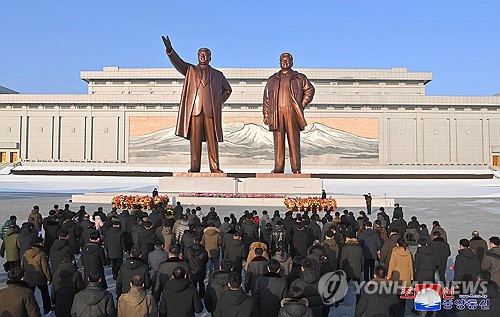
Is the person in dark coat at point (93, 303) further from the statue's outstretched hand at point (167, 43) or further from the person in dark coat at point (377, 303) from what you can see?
the statue's outstretched hand at point (167, 43)

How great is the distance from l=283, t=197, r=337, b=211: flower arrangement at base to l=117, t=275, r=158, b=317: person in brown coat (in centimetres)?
1136

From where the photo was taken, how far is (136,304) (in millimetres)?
3859

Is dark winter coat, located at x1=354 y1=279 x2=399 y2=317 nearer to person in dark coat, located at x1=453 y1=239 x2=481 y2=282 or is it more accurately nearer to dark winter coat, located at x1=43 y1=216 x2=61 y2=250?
person in dark coat, located at x1=453 y1=239 x2=481 y2=282

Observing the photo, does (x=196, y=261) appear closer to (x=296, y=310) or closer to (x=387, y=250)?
(x=296, y=310)

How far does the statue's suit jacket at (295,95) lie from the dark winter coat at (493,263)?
12.3 metres

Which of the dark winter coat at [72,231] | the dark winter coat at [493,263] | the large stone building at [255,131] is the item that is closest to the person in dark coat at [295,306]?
the dark winter coat at [493,263]

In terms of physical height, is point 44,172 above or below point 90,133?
below

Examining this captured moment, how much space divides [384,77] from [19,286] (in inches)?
2030

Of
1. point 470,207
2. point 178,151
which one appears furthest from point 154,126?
point 470,207

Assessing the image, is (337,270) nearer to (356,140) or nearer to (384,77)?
(356,140)

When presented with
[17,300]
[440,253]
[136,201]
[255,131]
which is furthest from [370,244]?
[255,131]

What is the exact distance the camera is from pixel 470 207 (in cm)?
1781

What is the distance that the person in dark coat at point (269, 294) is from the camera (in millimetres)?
4289

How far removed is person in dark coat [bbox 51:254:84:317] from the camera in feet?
14.9
